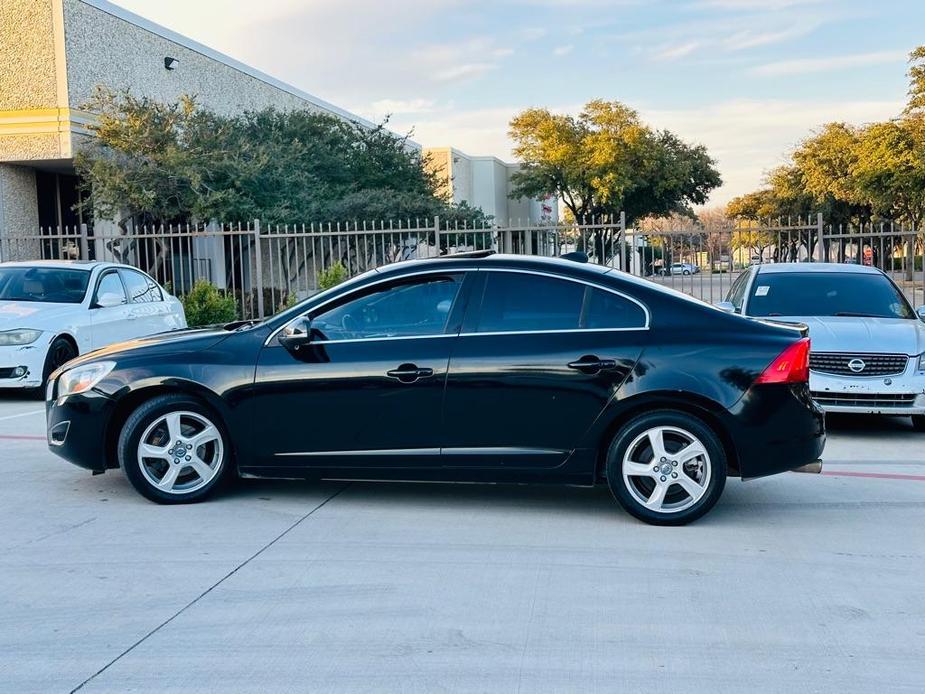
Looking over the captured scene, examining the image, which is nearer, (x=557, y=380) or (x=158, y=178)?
(x=557, y=380)

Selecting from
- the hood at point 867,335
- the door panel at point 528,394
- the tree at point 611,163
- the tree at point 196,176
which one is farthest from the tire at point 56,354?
the tree at point 611,163

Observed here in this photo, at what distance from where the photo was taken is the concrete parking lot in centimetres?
400

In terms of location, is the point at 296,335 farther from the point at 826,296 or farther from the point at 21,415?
the point at 826,296

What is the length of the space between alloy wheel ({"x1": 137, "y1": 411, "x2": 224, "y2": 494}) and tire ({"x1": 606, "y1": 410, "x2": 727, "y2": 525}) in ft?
8.41

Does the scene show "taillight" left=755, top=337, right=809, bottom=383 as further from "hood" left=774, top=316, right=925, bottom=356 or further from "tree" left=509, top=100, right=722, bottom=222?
"tree" left=509, top=100, right=722, bottom=222

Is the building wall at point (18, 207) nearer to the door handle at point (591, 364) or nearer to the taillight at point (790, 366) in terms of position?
the door handle at point (591, 364)

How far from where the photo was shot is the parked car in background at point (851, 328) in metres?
8.81

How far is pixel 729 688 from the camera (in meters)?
3.83

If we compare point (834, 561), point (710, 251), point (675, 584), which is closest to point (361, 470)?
point (675, 584)

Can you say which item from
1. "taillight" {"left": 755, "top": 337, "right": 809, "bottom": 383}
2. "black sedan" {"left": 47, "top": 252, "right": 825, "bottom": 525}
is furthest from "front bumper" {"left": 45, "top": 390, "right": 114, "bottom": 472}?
"taillight" {"left": 755, "top": 337, "right": 809, "bottom": 383}

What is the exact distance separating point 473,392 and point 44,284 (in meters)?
8.74

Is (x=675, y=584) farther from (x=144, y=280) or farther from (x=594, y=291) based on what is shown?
(x=144, y=280)

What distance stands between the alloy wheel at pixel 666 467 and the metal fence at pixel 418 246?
30.0 feet

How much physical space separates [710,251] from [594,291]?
39.2 feet
